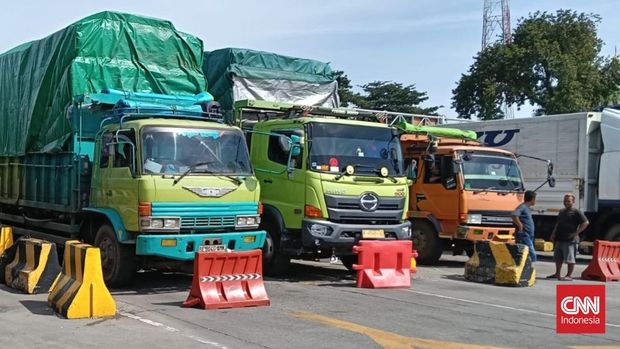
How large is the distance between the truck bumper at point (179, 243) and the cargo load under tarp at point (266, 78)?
4349 millimetres

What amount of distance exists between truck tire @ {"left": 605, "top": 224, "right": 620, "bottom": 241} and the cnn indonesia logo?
6906 mm

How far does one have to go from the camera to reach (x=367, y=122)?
1262cm

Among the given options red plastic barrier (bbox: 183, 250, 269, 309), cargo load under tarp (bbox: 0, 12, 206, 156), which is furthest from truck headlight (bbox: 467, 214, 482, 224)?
red plastic barrier (bbox: 183, 250, 269, 309)

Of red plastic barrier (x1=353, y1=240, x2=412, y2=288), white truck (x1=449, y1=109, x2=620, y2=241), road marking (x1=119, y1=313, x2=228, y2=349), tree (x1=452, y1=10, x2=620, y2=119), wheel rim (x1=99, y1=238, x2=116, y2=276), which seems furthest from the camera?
tree (x1=452, y1=10, x2=620, y2=119)

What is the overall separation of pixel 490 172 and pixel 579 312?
6.65m

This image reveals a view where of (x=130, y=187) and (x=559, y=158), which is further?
(x=559, y=158)

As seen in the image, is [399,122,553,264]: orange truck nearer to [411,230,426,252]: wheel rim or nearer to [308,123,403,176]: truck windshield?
[411,230,426,252]: wheel rim

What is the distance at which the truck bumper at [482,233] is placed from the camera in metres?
14.8

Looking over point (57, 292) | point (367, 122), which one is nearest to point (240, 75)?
point (367, 122)

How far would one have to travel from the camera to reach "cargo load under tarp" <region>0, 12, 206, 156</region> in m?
12.4

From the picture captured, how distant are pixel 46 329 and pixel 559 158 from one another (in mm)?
13667

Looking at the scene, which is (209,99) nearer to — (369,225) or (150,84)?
(150,84)

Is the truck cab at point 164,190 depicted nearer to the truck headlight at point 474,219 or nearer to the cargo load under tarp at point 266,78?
the cargo load under tarp at point 266,78

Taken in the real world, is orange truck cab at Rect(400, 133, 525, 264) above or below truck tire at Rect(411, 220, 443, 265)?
above
